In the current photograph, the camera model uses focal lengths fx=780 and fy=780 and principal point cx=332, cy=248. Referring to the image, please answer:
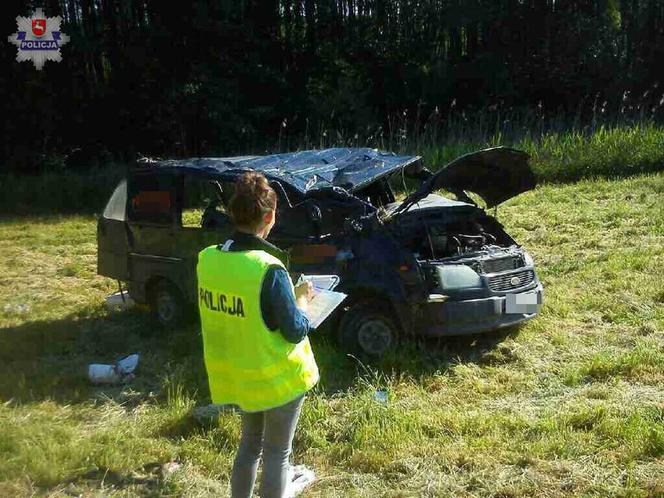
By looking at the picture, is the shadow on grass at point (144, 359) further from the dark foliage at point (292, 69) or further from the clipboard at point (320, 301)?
the dark foliage at point (292, 69)

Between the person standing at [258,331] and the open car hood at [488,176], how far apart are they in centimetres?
334

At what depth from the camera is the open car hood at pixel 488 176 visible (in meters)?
6.87

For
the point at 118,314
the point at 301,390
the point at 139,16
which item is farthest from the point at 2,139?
the point at 301,390

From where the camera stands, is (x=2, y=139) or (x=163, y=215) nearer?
(x=163, y=215)

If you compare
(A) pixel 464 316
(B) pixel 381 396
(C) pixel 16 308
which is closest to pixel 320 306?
(B) pixel 381 396

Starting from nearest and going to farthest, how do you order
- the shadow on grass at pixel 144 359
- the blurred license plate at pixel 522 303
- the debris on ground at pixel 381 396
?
the debris on ground at pixel 381 396, the shadow on grass at pixel 144 359, the blurred license plate at pixel 522 303

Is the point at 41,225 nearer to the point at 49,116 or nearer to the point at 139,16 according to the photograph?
the point at 49,116

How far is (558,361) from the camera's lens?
636 centimetres

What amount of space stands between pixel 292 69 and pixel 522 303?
1813 cm

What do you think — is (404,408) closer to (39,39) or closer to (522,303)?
(522,303)

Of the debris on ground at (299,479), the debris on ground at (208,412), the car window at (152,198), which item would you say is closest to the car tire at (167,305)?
the car window at (152,198)

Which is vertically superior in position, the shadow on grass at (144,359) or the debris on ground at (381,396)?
the debris on ground at (381,396)

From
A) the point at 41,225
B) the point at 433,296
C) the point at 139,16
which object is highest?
the point at 139,16

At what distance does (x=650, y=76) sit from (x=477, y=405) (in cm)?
2165
